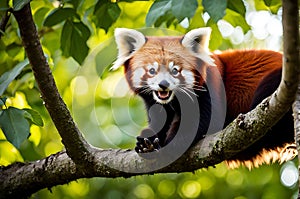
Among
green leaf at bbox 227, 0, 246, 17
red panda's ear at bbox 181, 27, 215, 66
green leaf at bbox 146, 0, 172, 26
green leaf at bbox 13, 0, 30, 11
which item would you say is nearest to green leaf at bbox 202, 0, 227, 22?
green leaf at bbox 146, 0, 172, 26

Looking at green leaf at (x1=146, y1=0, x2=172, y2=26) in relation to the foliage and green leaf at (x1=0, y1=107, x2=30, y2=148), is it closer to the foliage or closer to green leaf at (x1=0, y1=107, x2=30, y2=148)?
the foliage


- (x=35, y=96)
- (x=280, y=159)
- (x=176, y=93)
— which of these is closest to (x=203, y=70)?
(x=176, y=93)

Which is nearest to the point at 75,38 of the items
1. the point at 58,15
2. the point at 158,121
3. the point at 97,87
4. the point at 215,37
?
the point at 58,15

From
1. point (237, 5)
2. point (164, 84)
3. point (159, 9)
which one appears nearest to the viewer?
point (159, 9)

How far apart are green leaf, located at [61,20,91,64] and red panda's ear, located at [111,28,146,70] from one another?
22 cm

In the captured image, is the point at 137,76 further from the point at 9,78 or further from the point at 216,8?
the point at 216,8

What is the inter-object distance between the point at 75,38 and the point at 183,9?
115 cm

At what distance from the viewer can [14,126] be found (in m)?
2.67

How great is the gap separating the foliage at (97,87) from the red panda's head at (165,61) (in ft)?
0.43

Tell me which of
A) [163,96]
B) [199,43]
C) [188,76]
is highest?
[199,43]

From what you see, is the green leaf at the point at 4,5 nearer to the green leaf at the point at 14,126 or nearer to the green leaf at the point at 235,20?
the green leaf at the point at 14,126

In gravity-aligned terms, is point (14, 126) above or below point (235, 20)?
below

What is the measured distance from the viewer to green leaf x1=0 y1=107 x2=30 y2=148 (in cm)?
264

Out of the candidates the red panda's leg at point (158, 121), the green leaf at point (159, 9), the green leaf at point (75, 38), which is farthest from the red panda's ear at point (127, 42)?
the green leaf at point (159, 9)
